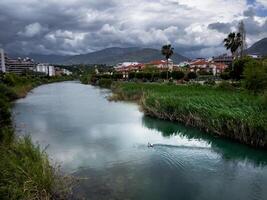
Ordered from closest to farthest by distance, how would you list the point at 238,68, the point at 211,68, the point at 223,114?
the point at 223,114 → the point at 238,68 → the point at 211,68

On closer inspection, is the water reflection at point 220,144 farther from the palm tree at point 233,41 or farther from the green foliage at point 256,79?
the palm tree at point 233,41

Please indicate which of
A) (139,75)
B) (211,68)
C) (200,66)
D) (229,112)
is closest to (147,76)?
(139,75)

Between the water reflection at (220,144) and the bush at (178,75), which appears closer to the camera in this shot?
the water reflection at (220,144)

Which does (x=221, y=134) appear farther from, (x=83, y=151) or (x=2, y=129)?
(x=2, y=129)

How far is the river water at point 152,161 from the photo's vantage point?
45.1 ft

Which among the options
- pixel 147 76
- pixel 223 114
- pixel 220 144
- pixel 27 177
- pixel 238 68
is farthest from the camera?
pixel 147 76

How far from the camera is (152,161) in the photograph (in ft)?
58.8

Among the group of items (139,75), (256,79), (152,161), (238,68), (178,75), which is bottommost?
(152,161)

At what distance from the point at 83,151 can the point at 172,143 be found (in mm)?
6206

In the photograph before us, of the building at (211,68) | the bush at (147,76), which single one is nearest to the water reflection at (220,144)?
the bush at (147,76)

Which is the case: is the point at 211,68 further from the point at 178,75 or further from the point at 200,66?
the point at 178,75

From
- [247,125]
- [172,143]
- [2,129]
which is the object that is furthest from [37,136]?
[247,125]

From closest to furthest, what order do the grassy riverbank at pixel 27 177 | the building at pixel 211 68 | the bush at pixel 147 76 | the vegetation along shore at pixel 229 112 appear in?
1. the grassy riverbank at pixel 27 177
2. the vegetation along shore at pixel 229 112
3. the bush at pixel 147 76
4. the building at pixel 211 68

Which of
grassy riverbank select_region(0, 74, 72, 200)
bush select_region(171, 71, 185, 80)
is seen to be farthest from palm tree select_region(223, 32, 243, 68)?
grassy riverbank select_region(0, 74, 72, 200)
